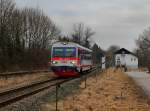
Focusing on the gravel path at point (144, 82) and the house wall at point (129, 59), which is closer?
the gravel path at point (144, 82)

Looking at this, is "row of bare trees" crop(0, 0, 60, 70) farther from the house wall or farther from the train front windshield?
the house wall

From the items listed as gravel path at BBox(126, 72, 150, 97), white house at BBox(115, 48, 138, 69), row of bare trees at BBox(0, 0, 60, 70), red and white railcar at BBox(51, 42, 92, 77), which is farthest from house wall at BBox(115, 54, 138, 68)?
red and white railcar at BBox(51, 42, 92, 77)

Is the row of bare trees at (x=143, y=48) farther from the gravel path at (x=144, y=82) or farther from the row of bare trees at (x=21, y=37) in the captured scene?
the gravel path at (x=144, y=82)

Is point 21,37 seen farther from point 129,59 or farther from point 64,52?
point 129,59

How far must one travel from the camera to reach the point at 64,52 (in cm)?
3272

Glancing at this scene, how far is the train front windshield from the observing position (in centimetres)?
3253

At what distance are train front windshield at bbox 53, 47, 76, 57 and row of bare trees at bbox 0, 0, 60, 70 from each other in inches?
505

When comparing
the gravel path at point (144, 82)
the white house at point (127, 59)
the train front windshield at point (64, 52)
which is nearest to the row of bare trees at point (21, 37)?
the train front windshield at point (64, 52)

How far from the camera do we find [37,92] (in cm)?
1864

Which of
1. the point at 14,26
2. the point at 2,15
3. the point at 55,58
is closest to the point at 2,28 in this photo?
the point at 2,15

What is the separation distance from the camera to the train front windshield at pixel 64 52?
32531 mm

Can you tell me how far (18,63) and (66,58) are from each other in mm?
19766

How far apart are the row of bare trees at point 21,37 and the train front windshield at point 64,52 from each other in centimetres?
1284

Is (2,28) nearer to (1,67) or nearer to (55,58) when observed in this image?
(1,67)
